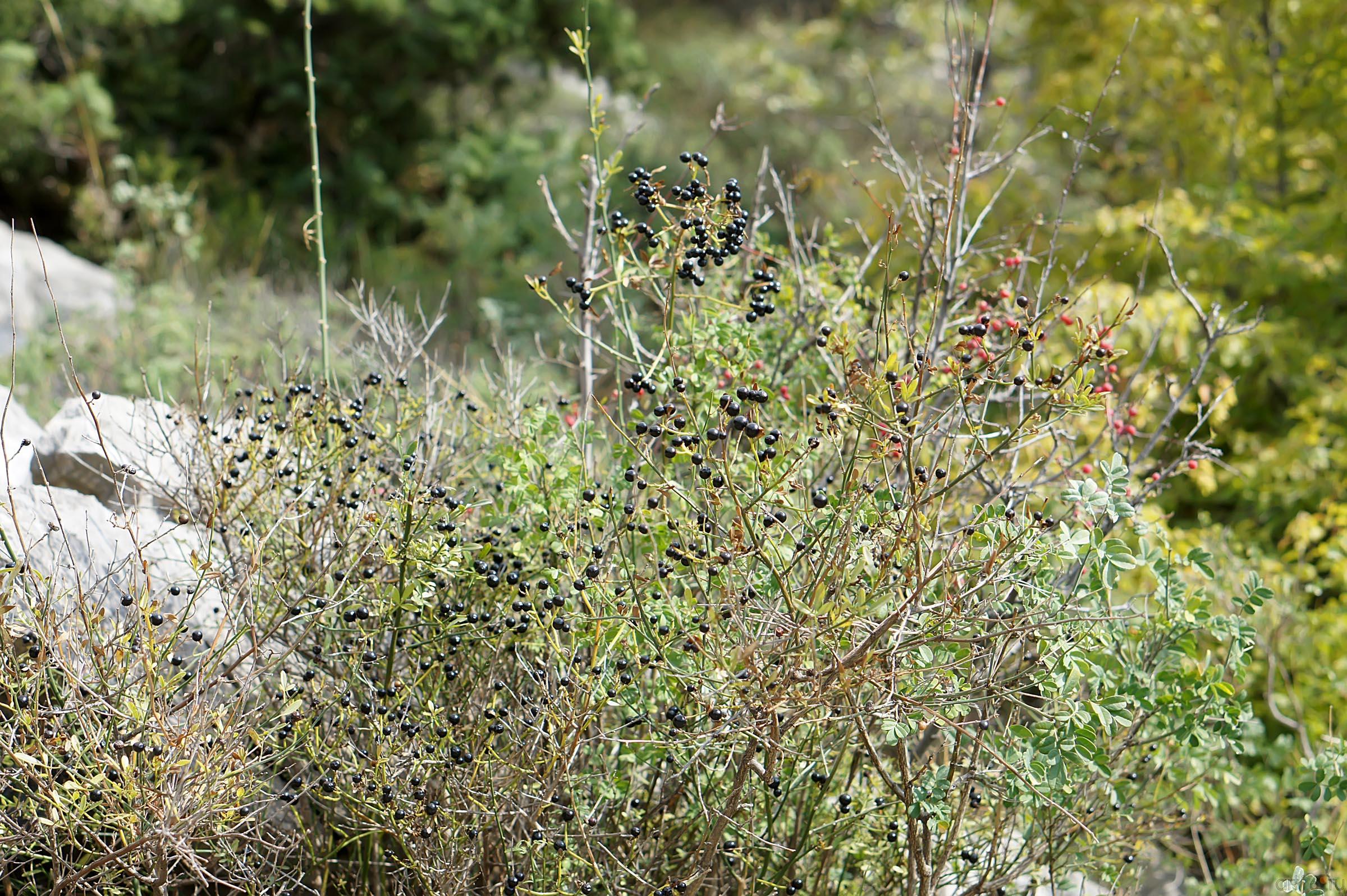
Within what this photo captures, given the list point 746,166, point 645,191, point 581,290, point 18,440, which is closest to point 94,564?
point 18,440

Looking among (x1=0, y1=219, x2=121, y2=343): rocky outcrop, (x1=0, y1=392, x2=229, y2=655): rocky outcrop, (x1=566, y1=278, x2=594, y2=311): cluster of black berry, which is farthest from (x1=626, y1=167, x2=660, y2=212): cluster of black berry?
(x1=0, y1=219, x2=121, y2=343): rocky outcrop

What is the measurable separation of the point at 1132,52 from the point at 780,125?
3.95 meters

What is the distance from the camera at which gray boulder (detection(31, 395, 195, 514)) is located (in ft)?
9.40

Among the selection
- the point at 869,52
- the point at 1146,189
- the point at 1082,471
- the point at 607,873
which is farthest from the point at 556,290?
the point at 869,52

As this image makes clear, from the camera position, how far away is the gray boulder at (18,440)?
309cm

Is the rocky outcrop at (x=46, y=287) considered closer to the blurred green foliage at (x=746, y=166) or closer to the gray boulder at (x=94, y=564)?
the blurred green foliage at (x=746, y=166)

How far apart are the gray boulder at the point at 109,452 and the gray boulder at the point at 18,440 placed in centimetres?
5

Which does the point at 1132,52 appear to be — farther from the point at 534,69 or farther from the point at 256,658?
the point at 256,658

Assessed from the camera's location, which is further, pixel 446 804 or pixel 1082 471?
pixel 1082 471

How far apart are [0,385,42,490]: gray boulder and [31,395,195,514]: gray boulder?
0.15ft

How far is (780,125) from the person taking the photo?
10070 mm

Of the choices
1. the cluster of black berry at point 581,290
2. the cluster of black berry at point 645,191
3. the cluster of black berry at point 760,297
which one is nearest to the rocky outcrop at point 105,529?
the cluster of black berry at point 581,290

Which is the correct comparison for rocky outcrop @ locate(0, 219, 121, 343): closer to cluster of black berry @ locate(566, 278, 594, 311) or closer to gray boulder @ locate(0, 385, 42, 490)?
gray boulder @ locate(0, 385, 42, 490)

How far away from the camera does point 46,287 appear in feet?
18.7
